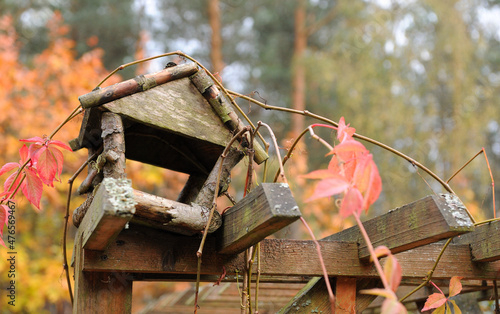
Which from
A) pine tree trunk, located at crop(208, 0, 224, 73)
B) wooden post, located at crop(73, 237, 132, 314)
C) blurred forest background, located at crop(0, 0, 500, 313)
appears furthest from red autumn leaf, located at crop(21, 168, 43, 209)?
pine tree trunk, located at crop(208, 0, 224, 73)

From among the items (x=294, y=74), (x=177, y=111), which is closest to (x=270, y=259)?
(x=177, y=111)

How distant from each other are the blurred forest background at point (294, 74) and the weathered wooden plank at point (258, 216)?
5162 millimetres

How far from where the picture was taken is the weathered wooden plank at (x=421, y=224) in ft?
3.97

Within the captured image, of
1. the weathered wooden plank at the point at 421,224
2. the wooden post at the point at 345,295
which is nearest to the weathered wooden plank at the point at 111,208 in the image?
the weathered wooden plank at the point at 421,224

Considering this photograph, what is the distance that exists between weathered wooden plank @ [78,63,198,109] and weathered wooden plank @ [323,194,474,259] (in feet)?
2.42

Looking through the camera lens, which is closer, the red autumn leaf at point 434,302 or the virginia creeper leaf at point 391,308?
the virginia creeper leaf at point 391,308

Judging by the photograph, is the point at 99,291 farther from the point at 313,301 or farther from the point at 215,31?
the point at 215,31

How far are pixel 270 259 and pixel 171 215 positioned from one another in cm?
42

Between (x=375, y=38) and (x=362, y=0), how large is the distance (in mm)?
1223

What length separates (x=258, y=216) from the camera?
3.80ft

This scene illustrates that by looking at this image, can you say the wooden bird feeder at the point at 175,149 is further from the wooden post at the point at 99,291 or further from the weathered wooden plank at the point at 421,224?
the weathered wooden plank at the point at 421,224

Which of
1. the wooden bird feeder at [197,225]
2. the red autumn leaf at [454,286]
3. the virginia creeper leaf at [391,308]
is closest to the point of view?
the virginia creeper leaf at [391,308]

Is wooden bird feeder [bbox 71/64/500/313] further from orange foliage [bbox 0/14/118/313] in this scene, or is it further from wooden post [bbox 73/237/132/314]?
orange foliage [bbox 0/14/118/313]

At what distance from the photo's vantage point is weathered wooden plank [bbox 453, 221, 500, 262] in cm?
162
